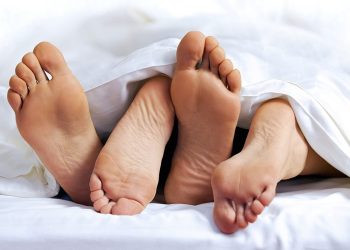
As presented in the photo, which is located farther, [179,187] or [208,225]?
[179,187]

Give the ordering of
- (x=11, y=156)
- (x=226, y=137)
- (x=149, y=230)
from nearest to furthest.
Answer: (x=149, y=230) < (x=226, y=137) < (x=11, y=156)

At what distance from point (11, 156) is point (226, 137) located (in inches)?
14.3

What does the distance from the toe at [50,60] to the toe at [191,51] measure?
6.8 inches

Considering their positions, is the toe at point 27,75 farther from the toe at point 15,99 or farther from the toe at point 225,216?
the toe at point 225,216

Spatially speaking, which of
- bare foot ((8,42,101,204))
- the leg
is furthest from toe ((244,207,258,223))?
bare foot ((8,42,101,204))

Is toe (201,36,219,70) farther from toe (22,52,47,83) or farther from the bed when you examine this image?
toe (22,52,47,83)

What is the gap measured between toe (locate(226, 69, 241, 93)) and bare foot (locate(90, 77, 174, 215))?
11cm

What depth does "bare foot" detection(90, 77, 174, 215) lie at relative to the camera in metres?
0.92

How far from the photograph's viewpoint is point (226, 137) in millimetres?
951

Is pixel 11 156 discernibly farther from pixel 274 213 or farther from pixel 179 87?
pixel 274 213

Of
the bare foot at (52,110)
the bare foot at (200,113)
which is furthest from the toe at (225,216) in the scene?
the bare foot at (52,110)

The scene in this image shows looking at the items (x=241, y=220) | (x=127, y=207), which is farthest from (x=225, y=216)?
(x=127, y=207)

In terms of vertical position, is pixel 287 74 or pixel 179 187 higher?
pixel 287 74

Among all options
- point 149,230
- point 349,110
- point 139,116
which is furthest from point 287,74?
Result: point 149,230
